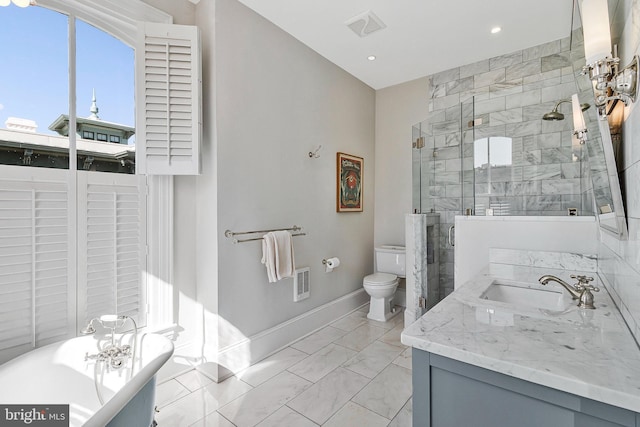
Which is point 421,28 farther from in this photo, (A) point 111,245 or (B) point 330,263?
(A) point 111,245

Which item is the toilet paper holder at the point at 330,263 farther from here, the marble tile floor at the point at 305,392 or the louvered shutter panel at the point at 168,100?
the louvered shutter panel at the point at 168,100

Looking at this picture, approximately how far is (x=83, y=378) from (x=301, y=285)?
1.67 metres

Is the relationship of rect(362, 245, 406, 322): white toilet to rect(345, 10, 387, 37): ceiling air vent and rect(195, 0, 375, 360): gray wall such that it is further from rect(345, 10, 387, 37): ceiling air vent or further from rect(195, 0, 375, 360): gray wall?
rect(345, 10, 387, 37): ceiling air vent

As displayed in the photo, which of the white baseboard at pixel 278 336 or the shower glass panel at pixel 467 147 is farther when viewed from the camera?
the shower glass panel at pixel 467 147

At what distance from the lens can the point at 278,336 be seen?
2.54 m

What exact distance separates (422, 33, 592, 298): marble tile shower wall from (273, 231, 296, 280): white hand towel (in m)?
1.70

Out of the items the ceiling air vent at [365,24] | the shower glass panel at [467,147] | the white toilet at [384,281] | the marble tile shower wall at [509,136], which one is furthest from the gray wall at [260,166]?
the shower glass panel at [467,147]

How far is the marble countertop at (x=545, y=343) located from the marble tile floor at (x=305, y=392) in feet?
3.41

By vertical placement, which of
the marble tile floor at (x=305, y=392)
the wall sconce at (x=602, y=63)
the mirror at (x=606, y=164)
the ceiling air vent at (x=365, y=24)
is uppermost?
the ceiling air vent at (x=365, y=24)

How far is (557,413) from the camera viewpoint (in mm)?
720

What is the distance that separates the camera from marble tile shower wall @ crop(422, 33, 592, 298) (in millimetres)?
2551

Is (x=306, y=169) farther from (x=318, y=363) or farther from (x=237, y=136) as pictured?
(x=318, y=363)

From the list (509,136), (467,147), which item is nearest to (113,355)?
(467,147)

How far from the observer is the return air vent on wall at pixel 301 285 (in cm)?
273
